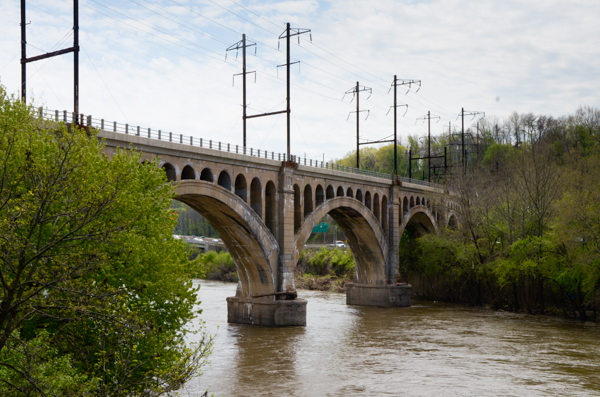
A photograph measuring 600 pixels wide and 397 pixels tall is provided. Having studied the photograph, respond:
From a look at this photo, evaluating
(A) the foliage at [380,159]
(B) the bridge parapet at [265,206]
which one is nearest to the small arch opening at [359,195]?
(B) the bridge parapet at [265,206]

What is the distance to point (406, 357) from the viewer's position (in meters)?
29.8

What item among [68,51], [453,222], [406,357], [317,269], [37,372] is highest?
[68,51]

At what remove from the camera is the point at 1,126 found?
14031 mm

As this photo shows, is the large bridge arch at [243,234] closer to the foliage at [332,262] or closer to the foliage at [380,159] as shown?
the foliage at [332,262]

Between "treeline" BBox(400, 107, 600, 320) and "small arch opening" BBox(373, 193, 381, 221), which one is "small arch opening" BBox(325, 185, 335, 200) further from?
A: "treeline" BBox(400, 107, 600, 320)

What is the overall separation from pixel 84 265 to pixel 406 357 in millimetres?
20589

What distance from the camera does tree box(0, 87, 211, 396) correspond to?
11.8 metres

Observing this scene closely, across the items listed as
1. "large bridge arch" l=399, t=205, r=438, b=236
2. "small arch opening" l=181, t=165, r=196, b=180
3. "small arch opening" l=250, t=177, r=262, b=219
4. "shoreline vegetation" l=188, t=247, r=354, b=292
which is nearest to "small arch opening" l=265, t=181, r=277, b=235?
"small arch opening" l=250, t=177, r=262, b=219

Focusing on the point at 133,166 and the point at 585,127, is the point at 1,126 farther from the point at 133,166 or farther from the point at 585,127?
the point at 585,127

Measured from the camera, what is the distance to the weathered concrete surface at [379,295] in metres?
52.7

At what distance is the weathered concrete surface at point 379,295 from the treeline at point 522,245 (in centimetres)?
524

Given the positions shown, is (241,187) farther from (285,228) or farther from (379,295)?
(379,295)

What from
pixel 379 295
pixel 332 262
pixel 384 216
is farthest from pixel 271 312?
pixel 332 262

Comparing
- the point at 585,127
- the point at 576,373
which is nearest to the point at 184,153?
the point at 576,373
